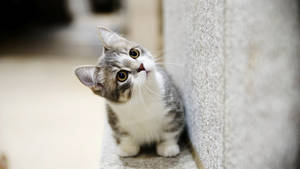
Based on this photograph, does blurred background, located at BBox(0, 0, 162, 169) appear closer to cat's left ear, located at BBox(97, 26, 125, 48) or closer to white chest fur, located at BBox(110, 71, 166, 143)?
white chest fur, located at BBox(110, 71, 166, 143)

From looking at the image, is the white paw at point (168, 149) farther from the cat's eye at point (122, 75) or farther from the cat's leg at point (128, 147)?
the cat's eye at point (122, 75)

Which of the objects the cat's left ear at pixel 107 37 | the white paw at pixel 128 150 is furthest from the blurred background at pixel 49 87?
the cat's left ear at pixel 107 37

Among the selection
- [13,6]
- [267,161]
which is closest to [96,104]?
[267,161]

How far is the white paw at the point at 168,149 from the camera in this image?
1.22m

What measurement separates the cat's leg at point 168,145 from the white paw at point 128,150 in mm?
88

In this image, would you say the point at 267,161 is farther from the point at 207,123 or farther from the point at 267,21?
the point at 267,21

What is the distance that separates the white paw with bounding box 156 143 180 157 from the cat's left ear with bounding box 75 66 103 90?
0.34 m

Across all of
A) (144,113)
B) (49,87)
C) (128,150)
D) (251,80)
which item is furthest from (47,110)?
(251,80)

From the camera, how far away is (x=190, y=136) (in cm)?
129

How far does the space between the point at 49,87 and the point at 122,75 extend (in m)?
1.85

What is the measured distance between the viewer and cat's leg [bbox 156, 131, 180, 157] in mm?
1222

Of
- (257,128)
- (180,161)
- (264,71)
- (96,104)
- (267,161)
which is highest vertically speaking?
(264,71)

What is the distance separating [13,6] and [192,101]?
5.37 metres

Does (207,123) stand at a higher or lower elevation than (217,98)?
lower
